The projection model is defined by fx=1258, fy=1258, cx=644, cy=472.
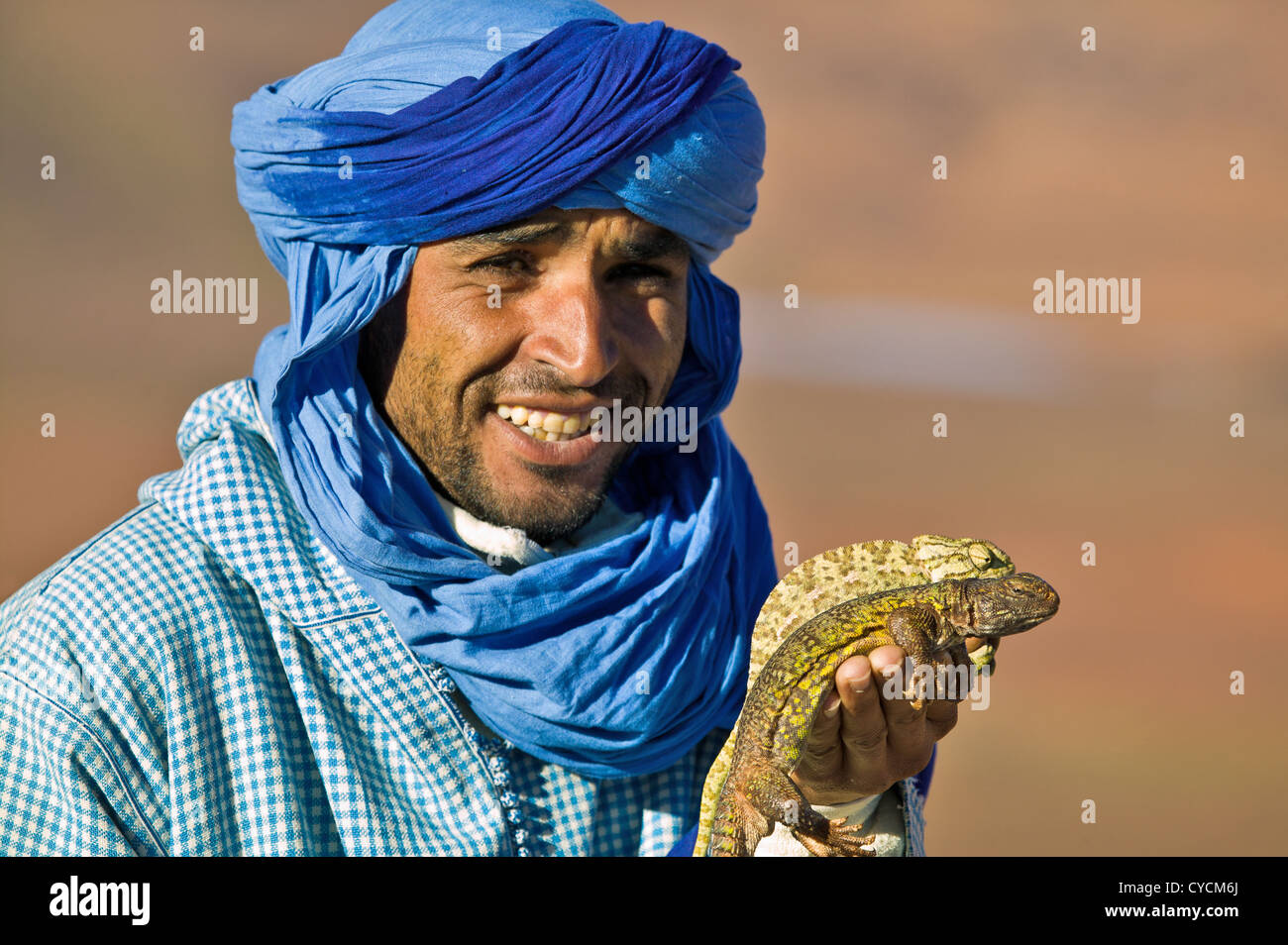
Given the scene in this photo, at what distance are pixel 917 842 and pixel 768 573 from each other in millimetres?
724

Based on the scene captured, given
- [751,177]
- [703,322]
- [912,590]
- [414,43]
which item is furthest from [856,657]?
[414,43]

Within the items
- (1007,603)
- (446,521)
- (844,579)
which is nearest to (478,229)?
(446,521)

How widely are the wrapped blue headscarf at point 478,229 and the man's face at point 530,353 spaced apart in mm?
53

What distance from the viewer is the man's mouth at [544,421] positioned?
2.53 meters

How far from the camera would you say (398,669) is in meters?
2.49

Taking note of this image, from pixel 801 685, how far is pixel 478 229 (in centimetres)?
108

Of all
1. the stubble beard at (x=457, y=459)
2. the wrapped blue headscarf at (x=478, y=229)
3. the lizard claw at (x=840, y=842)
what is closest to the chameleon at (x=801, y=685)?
the lizard claw at (x=840, y=842)

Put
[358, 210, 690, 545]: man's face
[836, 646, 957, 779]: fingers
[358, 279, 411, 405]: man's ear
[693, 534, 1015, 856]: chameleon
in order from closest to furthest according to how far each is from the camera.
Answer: [836, 646, 957, 779]: fingers < [693, 534, 1015, 856]: chameleon < [358, 210, 690, 545]: man's face < [358, 279, 411, 405]: man's ear

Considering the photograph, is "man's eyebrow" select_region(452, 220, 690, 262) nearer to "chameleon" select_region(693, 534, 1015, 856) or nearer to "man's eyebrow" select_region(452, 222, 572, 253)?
"man's eyebrow" select_region(452, 222, 572, 253)

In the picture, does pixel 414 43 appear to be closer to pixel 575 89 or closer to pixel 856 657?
pixel 575 89

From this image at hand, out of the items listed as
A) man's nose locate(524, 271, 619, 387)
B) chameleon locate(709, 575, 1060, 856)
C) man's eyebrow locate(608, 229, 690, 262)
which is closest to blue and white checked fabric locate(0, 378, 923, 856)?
chameleon locate(709, 575, 1060, 856)

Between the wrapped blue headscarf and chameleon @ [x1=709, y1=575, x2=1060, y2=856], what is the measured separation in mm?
330

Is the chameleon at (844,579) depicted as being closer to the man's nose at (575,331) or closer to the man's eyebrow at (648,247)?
the man's nose at (575,331)

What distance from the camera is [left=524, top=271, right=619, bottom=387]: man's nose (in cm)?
243
